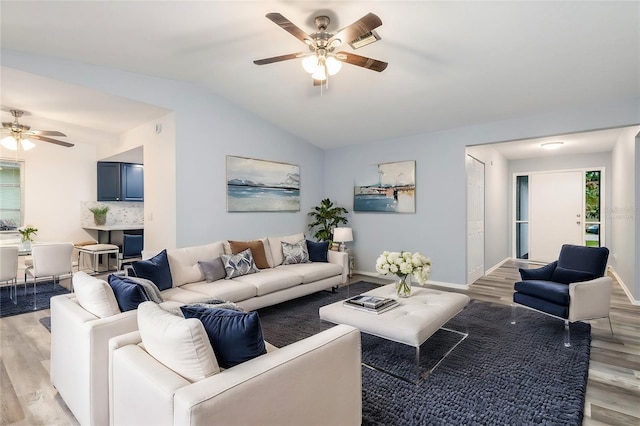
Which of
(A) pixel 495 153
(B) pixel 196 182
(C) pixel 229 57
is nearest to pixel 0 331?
(B) pixel 196 182

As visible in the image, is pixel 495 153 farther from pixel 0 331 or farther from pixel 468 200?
pixel 0 331

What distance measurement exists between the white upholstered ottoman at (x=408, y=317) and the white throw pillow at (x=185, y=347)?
1434mm

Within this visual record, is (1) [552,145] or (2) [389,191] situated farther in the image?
(1) [552,145]

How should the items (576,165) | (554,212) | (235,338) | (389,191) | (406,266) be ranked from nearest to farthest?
(235,338), (406,266), (389,191), (576,165), (554,212)

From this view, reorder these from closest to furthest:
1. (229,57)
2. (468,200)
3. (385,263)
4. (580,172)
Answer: (385,263) → (229,57) → (468,200) → (580,172)

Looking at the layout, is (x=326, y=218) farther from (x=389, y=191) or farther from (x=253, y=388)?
(x=253, y=388)

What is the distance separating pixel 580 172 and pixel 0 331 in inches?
386

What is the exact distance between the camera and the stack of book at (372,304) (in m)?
2.74

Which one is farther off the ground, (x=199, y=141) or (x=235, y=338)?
(x=199, y=141)

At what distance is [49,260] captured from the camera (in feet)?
15.1

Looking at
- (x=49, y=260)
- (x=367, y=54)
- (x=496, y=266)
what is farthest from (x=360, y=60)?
(x=496, y=266)

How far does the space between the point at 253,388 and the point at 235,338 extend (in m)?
0.23

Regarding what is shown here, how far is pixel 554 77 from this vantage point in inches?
135

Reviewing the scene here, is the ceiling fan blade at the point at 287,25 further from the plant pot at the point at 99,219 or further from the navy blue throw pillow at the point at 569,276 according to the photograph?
the plant pot at the point at 99,219
